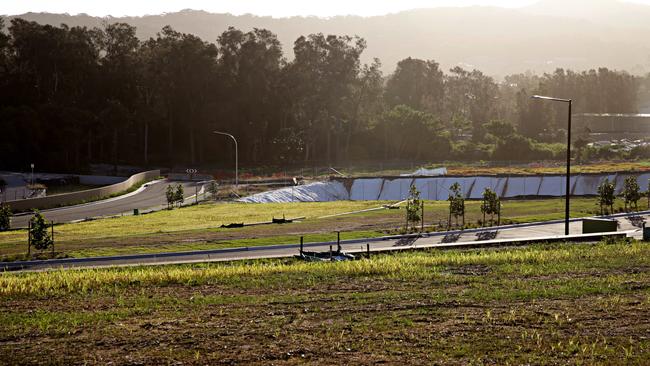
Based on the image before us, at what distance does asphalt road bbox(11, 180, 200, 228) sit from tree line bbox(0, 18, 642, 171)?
741 inches

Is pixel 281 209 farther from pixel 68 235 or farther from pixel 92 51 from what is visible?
pixel 92 51

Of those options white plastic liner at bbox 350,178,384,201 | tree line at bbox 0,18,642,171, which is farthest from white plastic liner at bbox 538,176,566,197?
tree line at bbox 0,18,642,171

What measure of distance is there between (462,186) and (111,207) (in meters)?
37.3

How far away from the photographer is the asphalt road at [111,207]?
2265 inches

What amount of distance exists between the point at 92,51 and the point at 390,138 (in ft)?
149

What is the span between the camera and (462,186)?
3312 inches

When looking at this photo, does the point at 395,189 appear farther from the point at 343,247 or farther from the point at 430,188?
the point at 343,247

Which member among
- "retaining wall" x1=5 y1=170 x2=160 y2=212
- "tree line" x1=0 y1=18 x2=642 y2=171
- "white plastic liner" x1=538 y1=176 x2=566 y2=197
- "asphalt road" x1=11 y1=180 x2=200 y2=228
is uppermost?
"tree line" x1=0 y1=18 x2=642 y2=171

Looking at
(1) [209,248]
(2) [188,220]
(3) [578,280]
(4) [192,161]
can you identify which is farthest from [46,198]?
(3) [578,280]

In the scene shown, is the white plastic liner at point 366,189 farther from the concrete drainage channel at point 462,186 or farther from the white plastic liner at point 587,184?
the white plastic liner at point 587,184

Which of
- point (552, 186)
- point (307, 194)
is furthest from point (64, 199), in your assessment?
point (552, 186)

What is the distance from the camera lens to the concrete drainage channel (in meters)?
82.8

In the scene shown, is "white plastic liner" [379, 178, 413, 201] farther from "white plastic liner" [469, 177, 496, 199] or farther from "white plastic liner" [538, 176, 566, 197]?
"white plastic liner" [538, 176, 566, 197]

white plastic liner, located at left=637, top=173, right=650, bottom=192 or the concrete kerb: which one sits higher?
white plastic liner, located at left=637, top=173, right=650, bottom=192
